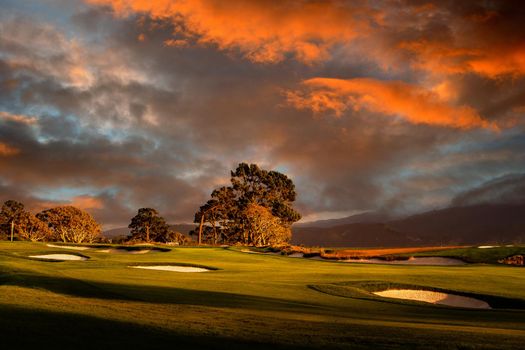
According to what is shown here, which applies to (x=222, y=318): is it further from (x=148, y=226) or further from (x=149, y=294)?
(x=148, y=226)

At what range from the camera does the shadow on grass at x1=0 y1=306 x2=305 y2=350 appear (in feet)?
25.0

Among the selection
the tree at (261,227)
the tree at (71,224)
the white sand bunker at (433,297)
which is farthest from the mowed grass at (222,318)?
the tree at (71,224)

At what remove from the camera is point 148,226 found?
307 ft

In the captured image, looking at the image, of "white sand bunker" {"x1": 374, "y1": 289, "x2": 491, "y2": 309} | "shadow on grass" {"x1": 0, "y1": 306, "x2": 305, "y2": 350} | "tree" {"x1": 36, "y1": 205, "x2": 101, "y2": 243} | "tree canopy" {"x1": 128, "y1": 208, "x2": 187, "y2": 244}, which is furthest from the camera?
"tree canopy" {"x1": 128, "y1": 208, "x2": 187, "y2": 244}

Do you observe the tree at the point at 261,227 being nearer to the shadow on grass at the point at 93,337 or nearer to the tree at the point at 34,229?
the tree at the point at 34,229

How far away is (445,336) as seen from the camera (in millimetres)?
9102

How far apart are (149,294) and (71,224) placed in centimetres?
6904

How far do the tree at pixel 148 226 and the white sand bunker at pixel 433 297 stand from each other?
3049 inches

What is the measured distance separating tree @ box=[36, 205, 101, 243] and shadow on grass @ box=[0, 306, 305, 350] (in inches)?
2857

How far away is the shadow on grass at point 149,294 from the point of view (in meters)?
13.6

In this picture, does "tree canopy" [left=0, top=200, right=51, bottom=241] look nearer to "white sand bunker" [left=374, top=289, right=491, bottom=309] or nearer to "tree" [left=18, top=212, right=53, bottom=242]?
"tree" [left=18, top=212, right=53, bottom=242]

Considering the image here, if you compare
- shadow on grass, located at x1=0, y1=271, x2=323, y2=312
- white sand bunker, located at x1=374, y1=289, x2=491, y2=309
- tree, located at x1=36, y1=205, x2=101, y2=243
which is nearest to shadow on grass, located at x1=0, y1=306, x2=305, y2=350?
shadow on grass, located at x1=0, y1=271, x2=323, y2=312

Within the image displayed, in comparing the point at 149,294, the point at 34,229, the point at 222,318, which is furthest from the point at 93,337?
the point at 34,229

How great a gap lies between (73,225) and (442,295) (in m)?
68.8
